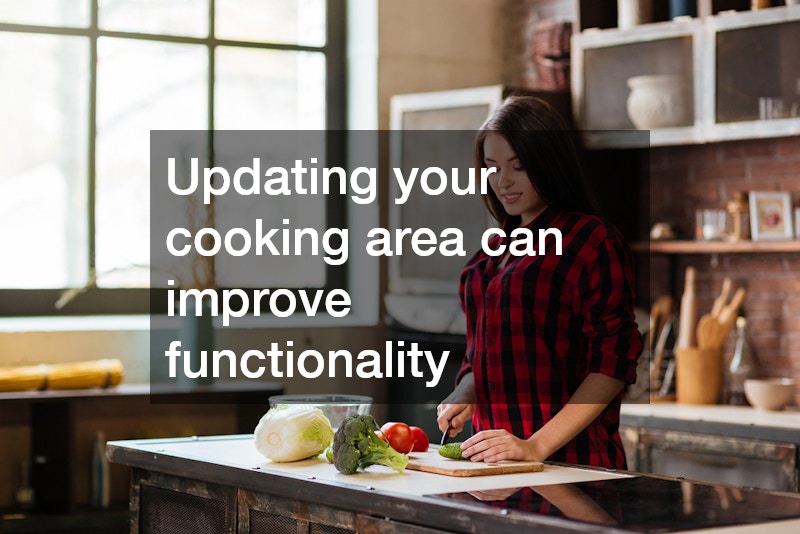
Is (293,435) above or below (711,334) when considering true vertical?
below

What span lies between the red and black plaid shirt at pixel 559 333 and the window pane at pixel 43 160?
2695 millimetres

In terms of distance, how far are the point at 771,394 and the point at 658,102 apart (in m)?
1.21

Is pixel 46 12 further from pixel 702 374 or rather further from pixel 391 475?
pixel 391 475

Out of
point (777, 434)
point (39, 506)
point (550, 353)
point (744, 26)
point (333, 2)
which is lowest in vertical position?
point (39, 506)

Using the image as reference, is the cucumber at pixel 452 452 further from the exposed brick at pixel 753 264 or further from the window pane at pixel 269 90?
the window pane at pixel 269 90

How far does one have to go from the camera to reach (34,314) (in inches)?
201

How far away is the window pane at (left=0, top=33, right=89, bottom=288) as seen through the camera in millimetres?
5074

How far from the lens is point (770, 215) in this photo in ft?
15.4

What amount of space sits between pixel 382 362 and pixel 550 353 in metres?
2.81

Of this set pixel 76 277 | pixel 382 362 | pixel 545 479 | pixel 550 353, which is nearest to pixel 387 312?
pixel 382 362

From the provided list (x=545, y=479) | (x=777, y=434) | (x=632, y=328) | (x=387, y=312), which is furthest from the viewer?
(x=387, y=312)

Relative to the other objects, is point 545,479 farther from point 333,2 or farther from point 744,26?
point 333,2

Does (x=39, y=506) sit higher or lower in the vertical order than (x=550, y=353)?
lower

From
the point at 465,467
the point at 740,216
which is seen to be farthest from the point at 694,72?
the point at 465,467
